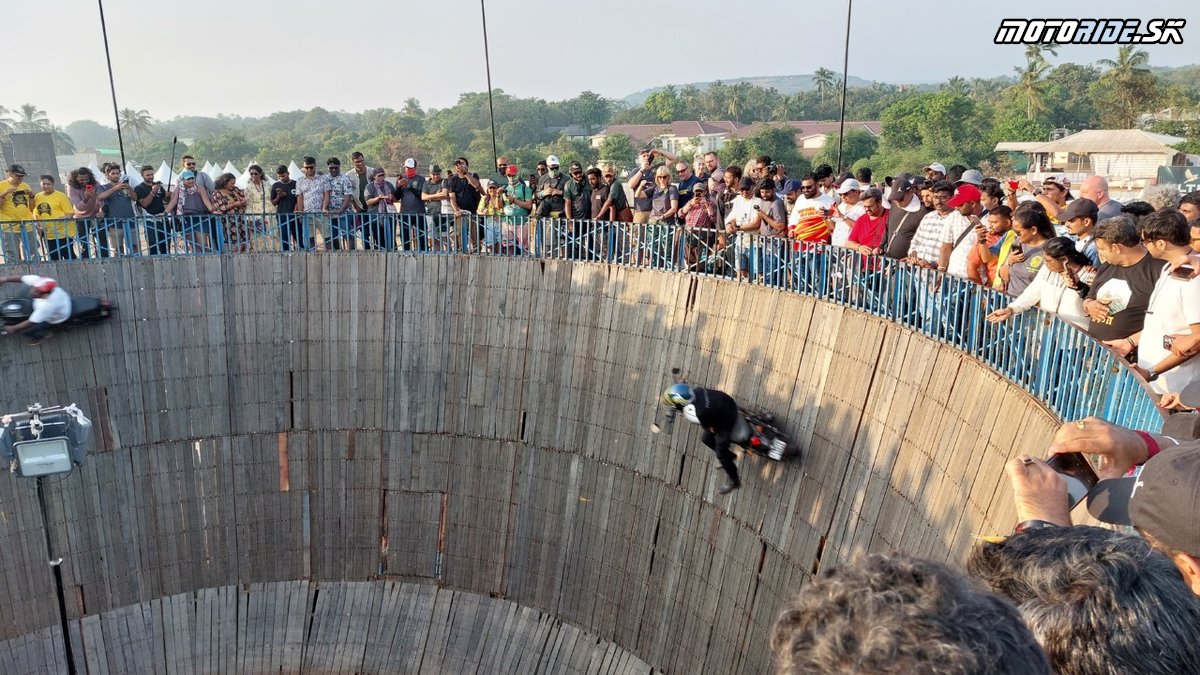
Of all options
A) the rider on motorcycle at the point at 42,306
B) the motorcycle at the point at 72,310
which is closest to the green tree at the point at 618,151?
the motorcycle at the point at 72,310

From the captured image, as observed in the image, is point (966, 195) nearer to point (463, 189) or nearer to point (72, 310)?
point (463, 189)

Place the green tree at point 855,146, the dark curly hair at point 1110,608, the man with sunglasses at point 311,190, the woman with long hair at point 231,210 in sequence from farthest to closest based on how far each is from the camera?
the green tree at point 855,146, the man with sunglasses at point 311,190, the woman with long hair at point 231,210, the dark curly hair at point 1110,608

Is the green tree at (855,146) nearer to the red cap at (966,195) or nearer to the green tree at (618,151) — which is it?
the green tree at (618,151)

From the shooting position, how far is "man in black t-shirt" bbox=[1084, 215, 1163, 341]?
263 inches

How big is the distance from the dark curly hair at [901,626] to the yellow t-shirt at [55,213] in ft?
45.7

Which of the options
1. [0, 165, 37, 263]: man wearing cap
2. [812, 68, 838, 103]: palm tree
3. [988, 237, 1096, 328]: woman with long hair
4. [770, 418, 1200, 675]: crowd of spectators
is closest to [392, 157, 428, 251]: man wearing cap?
[0, 165, 37, 263]: man wearing cap

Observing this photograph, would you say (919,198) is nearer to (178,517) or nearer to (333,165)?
(333,165)

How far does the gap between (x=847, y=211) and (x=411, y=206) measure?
6658 millimetres

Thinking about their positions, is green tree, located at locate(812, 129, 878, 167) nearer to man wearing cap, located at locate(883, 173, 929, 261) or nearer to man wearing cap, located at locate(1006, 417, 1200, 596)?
man wearing cap, located at locate(883, 173, 929, 261)

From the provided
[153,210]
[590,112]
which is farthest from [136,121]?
[153,210]

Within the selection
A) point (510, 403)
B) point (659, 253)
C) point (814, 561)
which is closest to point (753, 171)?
point (659, 253)

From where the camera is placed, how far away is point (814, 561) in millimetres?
9805

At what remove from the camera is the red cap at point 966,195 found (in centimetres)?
989

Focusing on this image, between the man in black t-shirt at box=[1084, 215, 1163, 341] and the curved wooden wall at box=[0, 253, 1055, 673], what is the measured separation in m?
3.89
